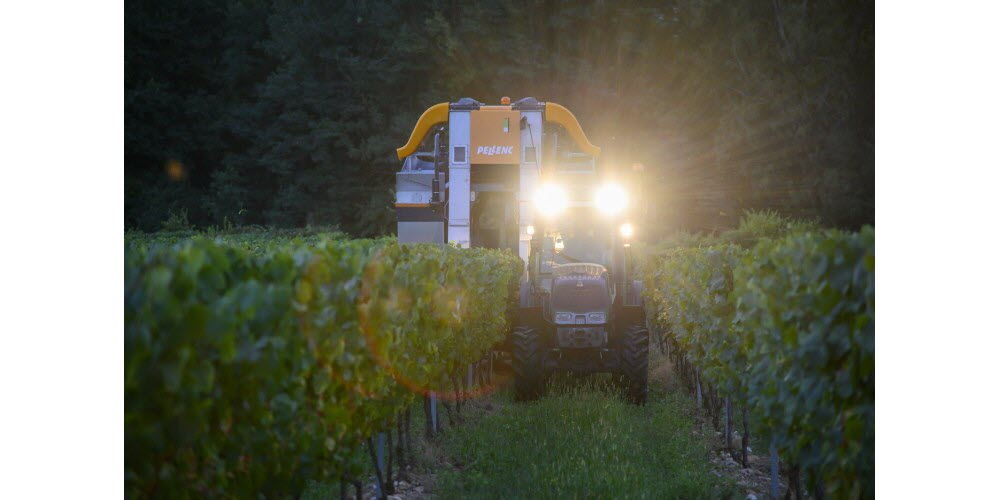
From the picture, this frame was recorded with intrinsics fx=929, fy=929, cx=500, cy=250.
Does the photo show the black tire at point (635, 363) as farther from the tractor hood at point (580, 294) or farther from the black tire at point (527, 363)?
the black tire at point (527, 363)

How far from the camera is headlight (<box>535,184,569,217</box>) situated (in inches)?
407

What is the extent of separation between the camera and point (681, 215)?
87.6 feet

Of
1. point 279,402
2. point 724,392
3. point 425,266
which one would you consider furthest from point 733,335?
point 279,402

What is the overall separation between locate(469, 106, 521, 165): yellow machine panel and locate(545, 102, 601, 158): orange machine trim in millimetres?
639

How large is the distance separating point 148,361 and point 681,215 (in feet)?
81.2

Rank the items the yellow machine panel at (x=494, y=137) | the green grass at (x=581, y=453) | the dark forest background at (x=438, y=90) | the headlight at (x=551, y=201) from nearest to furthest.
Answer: the green grass at (x=581, y=453)
the headlight at (x=551, y=201)
the yellow machine panel at (x=494, y=137)
the dark forest background at (x=438, y=90)

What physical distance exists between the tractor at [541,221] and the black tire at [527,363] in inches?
0.4

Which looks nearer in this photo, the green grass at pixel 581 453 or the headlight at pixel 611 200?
the green grass at pixel 581 453

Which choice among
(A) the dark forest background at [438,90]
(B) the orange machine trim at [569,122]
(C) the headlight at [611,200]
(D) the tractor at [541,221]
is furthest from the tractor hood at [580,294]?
(A) the dark forest background at [438,90]

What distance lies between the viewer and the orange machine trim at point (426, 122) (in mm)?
12523

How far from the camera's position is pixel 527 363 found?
959 centimetres

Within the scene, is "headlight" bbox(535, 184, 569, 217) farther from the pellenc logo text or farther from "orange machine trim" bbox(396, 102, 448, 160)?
"orange machine trim" bbox(396, 102, 448, 160)

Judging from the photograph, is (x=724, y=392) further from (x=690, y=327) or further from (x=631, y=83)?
(x=631, y=83)
